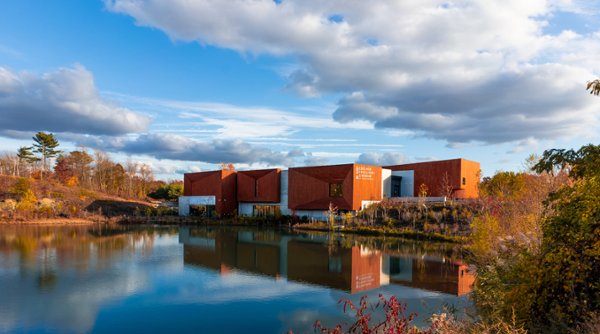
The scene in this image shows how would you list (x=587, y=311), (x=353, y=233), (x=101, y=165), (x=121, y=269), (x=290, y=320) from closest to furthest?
(x=587, y=311) < (x=290, y=320) < (x=121, y=269) < (x=353, y=233) < (x=101, y=165)

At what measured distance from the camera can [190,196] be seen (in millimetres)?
43875

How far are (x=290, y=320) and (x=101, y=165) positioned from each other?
187 ft

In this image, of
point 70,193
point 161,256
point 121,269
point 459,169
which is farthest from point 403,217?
point 70,193

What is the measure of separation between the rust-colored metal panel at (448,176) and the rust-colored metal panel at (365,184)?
4.27 meters

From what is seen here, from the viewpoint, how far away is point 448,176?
33844mm

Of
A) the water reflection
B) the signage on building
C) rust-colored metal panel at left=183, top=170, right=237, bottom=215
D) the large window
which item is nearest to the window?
the signage on building

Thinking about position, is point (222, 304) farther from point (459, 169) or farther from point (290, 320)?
point (459, 169)

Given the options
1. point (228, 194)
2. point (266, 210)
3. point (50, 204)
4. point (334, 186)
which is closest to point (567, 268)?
point (334, 186)

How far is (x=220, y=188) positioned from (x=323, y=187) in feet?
39.8

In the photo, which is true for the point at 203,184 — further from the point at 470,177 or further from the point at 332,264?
the point at 332,264

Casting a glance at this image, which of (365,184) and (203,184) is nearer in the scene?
(365,184)

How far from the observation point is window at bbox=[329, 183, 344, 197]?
33156mm

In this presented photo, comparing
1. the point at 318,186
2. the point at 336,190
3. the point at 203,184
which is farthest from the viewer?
the point at 203,184

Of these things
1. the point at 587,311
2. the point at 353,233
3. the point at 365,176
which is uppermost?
the point at 365,176
